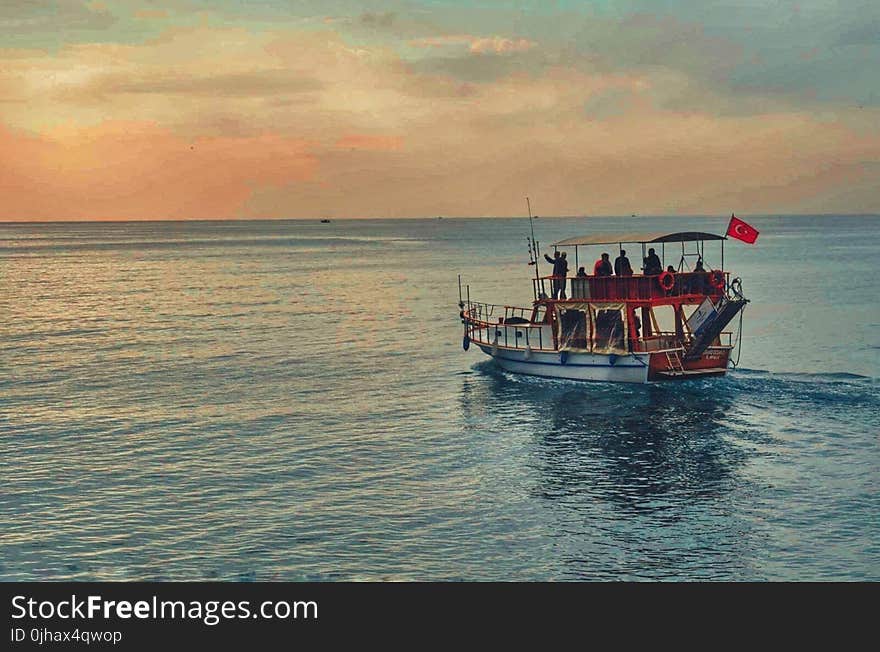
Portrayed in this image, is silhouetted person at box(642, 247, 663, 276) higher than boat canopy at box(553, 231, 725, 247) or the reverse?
the reverse

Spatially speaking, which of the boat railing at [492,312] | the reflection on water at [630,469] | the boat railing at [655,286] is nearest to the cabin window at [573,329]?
the boat railing at [655,286]

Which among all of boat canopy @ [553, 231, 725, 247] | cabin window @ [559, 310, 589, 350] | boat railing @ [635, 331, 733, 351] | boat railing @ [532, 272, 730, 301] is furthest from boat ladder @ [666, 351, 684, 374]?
boat canopy @ [553, 231, 725, 247]

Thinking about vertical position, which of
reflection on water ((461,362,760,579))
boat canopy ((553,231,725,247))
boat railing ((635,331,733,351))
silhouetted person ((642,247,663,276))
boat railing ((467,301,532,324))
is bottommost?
reflection on water ((461,362,760,579))

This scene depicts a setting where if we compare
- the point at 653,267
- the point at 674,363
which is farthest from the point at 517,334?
the point at 674,363

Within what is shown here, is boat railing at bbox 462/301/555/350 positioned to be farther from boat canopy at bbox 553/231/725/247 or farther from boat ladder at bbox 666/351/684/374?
boat ladder at bbox 666/351/684/374

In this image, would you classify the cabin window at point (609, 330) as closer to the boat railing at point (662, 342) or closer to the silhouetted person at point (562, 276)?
the boat railing at point (662, 342)

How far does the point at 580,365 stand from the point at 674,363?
490 centimetres

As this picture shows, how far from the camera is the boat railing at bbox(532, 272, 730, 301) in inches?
2036

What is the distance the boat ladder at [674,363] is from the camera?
5112 centimetres

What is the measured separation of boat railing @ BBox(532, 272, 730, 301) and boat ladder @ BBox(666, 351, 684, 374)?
308cm

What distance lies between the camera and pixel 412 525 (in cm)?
2998

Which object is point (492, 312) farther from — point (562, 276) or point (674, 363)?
point (674, 363)
